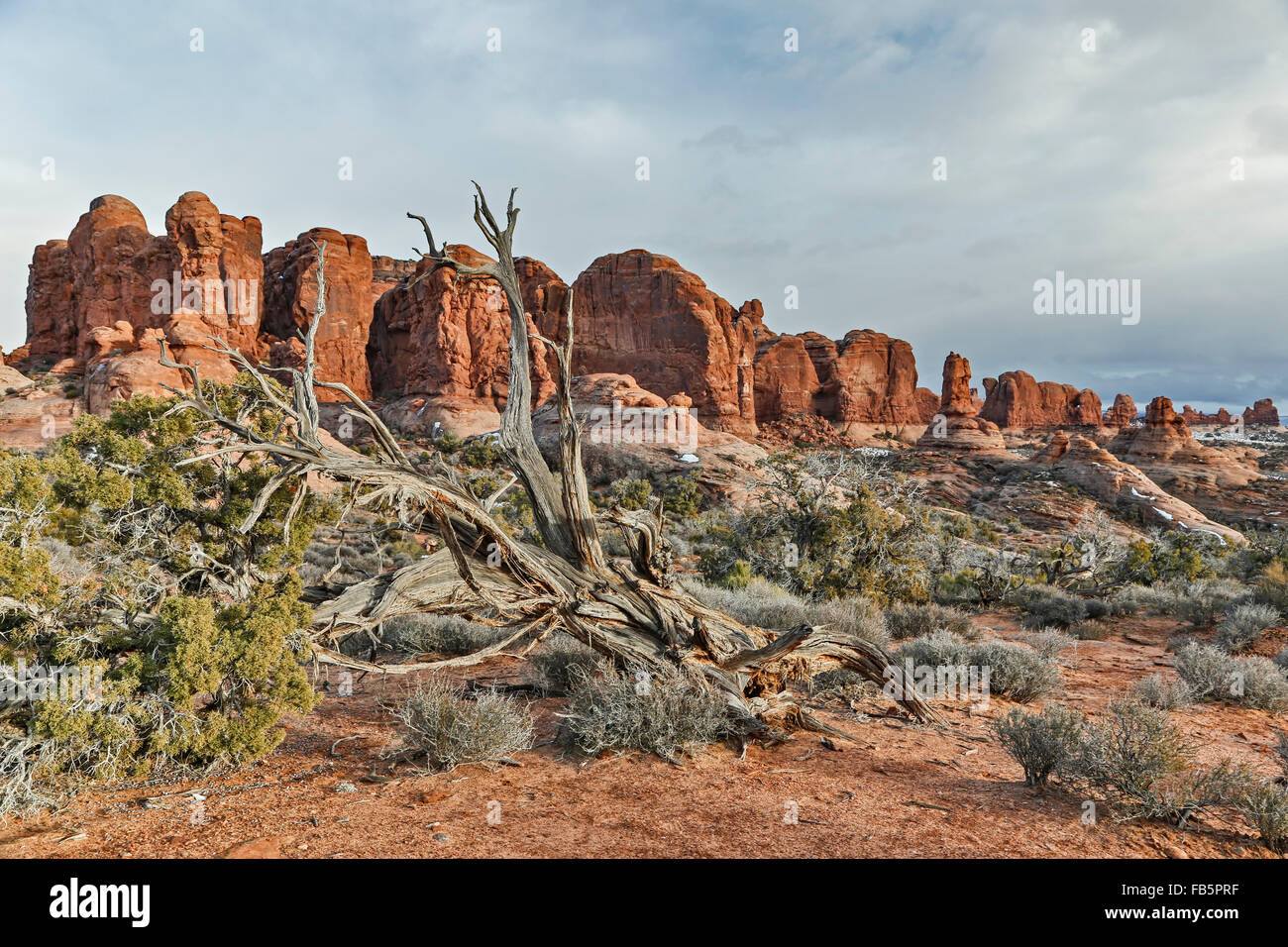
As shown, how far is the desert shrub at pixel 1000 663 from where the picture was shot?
6727 millimetres

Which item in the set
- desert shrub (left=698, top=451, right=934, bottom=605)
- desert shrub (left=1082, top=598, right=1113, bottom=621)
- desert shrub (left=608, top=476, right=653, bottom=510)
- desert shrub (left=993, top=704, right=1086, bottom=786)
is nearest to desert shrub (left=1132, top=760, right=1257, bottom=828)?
desert shrub (left=993, top=704, right=1086, bottom=786)

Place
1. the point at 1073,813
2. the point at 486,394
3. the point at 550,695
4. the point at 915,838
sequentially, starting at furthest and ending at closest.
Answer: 1. the point at 486,394
2. the point at 550,695
3. the point at 1073,813
4. the point at 915,838

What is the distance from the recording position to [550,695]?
6363 mm

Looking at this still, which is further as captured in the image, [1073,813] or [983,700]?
[983,700]

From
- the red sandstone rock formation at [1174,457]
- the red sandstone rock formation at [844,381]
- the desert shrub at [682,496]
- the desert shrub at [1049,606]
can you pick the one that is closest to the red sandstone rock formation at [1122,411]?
the red sandstone rock formation at [844,381]

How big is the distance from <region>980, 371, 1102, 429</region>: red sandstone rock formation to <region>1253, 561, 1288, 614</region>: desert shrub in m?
99.4

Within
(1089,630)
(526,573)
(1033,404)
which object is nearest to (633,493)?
(1089,630)

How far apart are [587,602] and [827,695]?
9.86 ft

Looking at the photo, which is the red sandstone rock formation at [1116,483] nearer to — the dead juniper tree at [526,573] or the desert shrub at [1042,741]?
the desert shrub at [1042,741]

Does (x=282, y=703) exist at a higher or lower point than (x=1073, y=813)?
higher

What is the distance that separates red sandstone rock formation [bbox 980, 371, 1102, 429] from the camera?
100 m

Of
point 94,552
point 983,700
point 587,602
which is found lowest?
point 983,700
